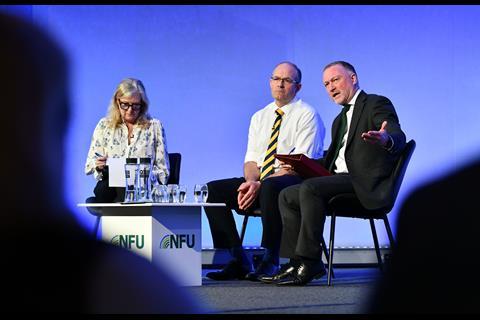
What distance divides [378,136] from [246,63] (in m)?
2.36

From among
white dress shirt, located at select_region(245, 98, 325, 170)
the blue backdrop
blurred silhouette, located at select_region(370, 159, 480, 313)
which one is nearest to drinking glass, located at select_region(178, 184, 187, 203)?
white dress shirt, located at select_region(245, 98, 325, 170)

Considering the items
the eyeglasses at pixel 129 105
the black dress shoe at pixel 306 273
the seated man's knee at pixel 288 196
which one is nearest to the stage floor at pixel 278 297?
the black dress shoe at pixel 306 273

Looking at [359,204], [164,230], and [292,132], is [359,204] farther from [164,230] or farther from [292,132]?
[164,230]

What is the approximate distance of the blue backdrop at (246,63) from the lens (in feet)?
17.8

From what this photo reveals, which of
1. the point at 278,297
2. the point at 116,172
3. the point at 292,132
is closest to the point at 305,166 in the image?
the point at 292,132

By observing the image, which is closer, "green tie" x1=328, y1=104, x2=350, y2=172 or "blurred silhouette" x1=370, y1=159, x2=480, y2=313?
"blurred silhouette" x1=370, y1=159, x2=480, y2=313

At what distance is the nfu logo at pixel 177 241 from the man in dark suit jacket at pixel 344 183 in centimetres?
39

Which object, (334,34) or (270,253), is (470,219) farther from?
(334,34)

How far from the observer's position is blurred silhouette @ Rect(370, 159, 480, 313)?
481 millimetres

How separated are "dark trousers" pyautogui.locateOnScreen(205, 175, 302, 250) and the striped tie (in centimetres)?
15

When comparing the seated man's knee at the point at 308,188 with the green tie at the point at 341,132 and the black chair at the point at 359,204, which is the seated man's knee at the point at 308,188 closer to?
the black chair at the point at 359,204

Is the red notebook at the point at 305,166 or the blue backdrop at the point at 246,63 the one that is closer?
the red notebook at the point at 305,166

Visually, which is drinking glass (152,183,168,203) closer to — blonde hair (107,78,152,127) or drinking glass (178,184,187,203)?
drinking glass (178,184,187,203)

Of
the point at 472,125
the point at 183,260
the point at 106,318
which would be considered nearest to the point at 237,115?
the point at 472,125
